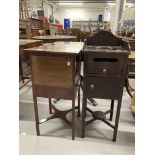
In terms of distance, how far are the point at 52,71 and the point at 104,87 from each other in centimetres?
53

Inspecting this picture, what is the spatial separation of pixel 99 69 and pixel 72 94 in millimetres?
363

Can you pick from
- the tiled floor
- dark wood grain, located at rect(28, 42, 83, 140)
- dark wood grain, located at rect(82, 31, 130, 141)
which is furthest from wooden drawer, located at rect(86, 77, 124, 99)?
the tiled floor

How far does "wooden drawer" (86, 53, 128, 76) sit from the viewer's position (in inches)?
58.1

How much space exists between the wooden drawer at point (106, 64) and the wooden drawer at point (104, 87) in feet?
0.23

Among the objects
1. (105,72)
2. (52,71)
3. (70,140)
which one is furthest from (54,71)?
(70,140)

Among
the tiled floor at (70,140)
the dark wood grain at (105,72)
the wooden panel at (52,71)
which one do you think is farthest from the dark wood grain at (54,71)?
the tiled floor at (70,140)

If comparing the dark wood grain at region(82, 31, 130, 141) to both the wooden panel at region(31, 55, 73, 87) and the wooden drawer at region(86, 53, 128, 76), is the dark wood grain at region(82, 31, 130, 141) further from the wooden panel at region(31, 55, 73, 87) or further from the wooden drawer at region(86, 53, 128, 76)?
the wooden panel at region(31, 55, 73, 87)

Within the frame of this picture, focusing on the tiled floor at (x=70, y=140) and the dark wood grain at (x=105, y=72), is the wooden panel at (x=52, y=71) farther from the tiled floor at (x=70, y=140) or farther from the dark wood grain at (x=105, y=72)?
the tiled floor at (x=70, y=140)

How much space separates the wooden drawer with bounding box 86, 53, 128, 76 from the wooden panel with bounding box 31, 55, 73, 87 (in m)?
0.19

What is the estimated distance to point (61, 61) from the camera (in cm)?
149
